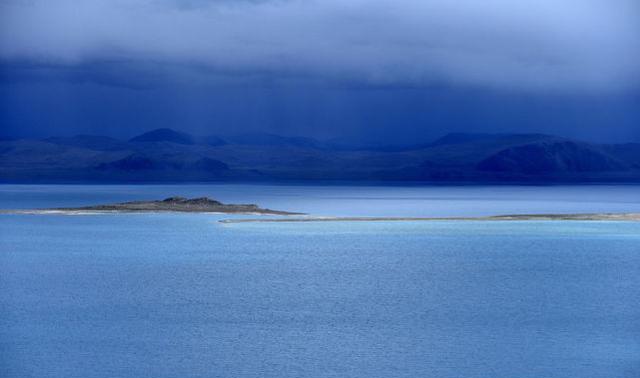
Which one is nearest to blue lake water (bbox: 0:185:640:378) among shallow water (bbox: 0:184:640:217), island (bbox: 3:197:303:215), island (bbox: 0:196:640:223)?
island (bbox: 0:196:640:223)

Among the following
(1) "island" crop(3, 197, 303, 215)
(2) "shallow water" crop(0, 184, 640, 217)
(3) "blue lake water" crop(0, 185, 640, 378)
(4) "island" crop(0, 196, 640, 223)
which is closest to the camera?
(3) "blue lake water" crop(0, 185, 640, 378)

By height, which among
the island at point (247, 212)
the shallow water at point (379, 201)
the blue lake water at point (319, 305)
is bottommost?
the blue lake water at point (319, 305)

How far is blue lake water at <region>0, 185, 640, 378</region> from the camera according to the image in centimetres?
2028

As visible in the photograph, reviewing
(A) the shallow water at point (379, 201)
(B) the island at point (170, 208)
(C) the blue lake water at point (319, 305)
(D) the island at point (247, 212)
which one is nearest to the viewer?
(C) the blue lake water at point (319, 305)

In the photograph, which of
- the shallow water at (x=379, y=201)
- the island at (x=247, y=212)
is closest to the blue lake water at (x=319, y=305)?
the island at (x=247, y=212)

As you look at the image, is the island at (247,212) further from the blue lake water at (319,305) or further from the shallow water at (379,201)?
the shallow water at (379,201)

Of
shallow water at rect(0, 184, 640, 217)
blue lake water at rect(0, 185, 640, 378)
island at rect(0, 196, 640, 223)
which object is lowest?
blue lake water at rect(0, 185, 640, 378)

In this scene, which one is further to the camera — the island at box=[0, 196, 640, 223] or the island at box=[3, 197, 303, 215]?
the island at box=[3, 197, 303, 215]

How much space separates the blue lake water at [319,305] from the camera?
20281mm

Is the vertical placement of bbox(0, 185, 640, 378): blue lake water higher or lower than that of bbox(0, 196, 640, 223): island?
lower

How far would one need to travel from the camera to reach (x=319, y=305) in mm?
27141

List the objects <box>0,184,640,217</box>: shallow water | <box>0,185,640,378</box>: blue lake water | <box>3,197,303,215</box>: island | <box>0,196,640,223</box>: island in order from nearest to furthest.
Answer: <box>0,185,640,378</box>: blue lake water → <box>0,196,640,223</box>: island → <box>3,197,303,215</box>: island → <box>0,184,640,217</box>: shallow water

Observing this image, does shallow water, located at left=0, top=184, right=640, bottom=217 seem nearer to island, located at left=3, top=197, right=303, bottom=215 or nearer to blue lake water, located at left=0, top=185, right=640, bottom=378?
island, located at left=3, top=197, right=303, bottom=215

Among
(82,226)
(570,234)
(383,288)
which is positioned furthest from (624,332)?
(82,226)
